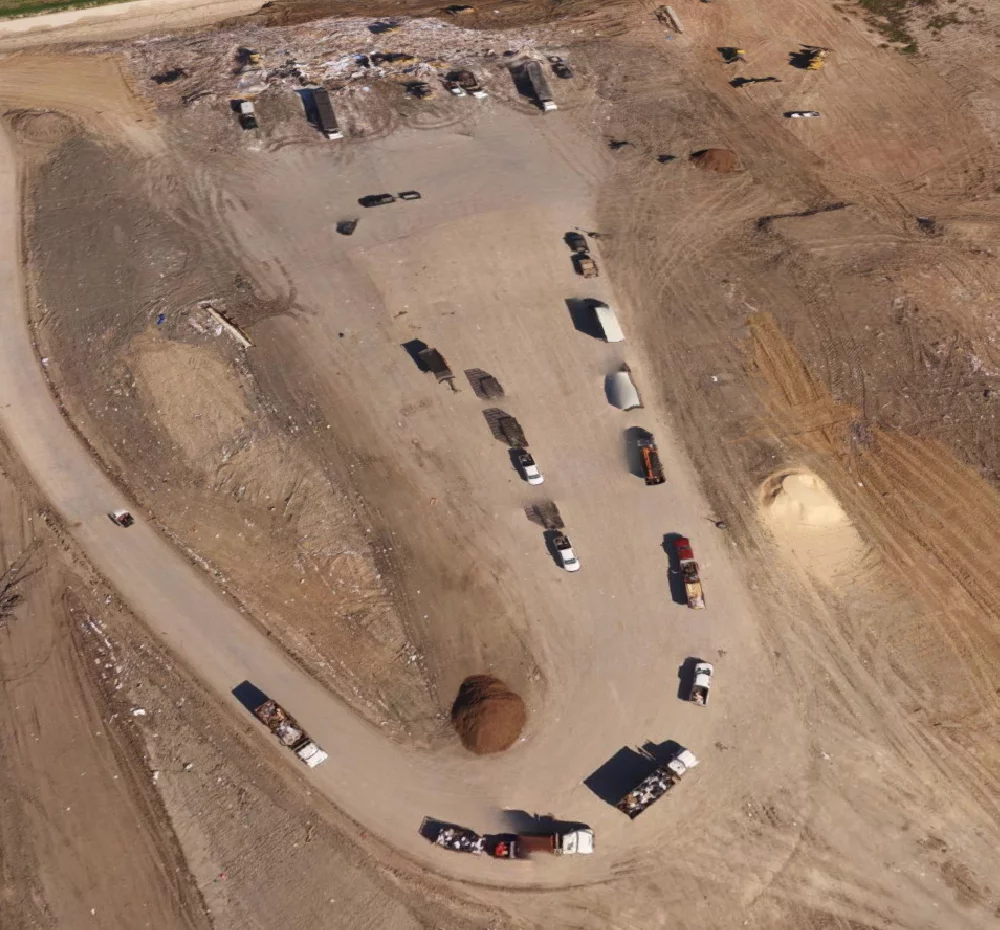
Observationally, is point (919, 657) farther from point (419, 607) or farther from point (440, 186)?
point (440, 186)

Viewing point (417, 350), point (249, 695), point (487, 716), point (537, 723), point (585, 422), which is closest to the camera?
point (487, 716)

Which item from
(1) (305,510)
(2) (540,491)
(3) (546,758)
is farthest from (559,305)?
(3) (546,758)

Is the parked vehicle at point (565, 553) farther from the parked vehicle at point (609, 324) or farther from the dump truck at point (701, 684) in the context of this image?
the parked vehicle at point (609, 324)

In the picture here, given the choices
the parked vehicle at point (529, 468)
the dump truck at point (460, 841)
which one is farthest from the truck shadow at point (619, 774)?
the parked vehicle at point (529, 468)

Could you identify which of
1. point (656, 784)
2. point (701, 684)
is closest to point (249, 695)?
point (656, 784)

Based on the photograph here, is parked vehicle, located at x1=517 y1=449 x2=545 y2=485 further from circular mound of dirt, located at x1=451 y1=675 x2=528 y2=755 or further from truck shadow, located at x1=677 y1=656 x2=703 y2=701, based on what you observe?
truck shadow, located at x1=677 y1=656 x2=703 y2=701

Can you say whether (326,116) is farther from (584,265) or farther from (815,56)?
(815,56)
